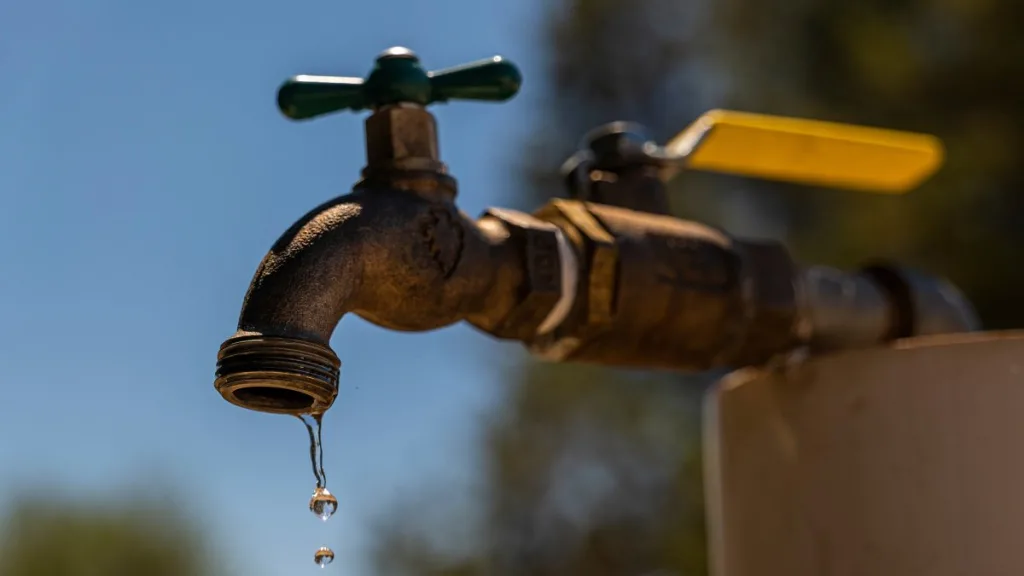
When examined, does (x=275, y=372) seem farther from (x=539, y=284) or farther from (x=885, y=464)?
(x=885, y=464)

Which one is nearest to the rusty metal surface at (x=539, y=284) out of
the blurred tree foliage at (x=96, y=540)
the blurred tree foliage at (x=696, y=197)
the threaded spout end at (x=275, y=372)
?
the threaded spout end at (x=275, y=372)

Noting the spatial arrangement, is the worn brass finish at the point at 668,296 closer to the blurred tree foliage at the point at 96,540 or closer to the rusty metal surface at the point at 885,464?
the rusty metal surface at the point at 885,464

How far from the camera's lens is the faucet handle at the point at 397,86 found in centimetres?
83

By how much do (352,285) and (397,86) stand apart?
153 mm

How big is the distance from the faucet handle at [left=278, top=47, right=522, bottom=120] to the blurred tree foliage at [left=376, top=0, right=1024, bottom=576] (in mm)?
1789

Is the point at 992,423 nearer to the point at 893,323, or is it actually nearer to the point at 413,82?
the point at 893,323

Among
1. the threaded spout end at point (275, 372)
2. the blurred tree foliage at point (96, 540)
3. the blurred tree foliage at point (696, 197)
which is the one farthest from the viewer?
the blurred tree foliage at point (96, 540)

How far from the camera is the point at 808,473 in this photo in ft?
3.06

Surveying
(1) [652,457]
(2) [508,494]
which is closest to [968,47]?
(1) [652,457]

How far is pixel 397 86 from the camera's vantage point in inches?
33.0

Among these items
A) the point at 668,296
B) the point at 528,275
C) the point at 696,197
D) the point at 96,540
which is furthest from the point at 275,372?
the point at 96,540

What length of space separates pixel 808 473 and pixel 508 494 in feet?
7.28

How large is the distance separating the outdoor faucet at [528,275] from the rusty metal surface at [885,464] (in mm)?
71

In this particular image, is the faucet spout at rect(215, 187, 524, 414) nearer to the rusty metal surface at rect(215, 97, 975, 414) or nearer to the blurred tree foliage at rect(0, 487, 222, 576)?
the rusty metal surface at rect(215, 97, 975, 414)
